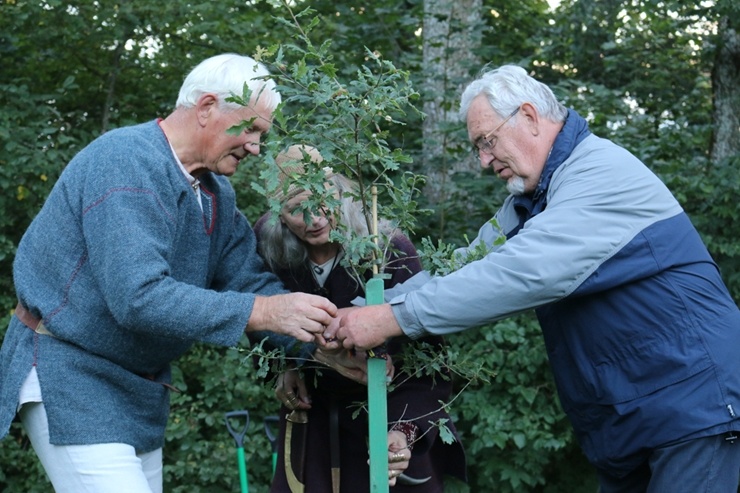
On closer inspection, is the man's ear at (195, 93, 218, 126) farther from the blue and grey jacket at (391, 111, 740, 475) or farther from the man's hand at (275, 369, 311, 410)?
the man's hand at (275, 369, 311, 410)

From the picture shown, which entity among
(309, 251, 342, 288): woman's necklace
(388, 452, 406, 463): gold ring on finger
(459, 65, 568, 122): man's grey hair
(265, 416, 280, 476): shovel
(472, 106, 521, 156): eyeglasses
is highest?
(459, 65, 568, 122): man's grey hair

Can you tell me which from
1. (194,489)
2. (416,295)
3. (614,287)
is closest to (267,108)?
(416,295)

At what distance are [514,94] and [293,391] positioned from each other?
1203mm

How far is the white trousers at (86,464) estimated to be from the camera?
8.38 ft

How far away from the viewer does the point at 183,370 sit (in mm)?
5801

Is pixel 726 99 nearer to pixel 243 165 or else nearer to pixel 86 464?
pixel 243 165

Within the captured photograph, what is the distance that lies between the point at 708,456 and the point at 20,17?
488 centimetres

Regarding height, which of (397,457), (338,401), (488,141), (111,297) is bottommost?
(397,457)

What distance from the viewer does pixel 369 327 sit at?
8.77 ft

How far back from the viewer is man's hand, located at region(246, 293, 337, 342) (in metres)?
2.61

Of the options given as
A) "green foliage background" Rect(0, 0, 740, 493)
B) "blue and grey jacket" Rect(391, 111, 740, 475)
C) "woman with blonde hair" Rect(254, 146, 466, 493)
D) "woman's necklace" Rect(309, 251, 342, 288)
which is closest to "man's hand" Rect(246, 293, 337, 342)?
"blue and grey jacket" Rect(391, 111, 740, 475)

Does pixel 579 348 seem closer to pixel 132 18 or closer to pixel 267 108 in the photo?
pixel 267 108

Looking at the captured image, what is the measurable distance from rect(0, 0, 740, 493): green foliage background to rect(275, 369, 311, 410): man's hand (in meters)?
1.78

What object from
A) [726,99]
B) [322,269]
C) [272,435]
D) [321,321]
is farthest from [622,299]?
[726,99]
